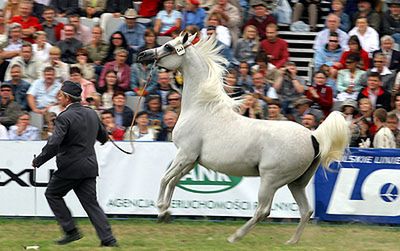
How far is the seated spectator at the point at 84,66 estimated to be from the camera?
57.0 feet

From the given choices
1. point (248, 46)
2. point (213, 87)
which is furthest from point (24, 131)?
point (248, 46)

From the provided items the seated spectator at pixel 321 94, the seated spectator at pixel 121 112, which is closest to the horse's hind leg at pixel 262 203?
the seated spectator at pixel 121 112

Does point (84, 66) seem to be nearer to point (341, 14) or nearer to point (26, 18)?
point (26, 18)

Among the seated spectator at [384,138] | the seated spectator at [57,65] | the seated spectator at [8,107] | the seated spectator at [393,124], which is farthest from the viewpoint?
the seated spectator at [57,65]

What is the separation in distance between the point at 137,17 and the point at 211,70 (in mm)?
6220

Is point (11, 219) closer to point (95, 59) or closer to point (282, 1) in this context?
point (95, 59)

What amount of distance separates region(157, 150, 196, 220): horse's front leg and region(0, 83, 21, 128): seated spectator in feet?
13.8

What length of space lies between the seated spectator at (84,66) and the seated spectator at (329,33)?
156 inches

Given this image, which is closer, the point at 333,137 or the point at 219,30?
the point at 333,137

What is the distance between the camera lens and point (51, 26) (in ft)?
61.2

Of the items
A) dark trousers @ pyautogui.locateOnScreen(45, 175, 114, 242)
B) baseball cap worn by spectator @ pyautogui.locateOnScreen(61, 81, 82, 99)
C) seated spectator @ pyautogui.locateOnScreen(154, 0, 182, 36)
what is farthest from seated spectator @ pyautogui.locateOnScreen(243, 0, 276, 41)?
dark trousers @ pyautogui.locateOnScreen(45, 175, 114, 242)

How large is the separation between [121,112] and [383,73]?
4492 mm

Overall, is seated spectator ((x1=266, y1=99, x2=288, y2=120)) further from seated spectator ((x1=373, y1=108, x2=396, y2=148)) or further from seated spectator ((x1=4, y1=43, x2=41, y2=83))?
seated spectator ((x1=4, y1=43, x2=41, y2=83))

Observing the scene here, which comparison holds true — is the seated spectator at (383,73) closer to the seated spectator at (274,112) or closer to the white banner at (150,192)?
the seated spectator at (274,112)
